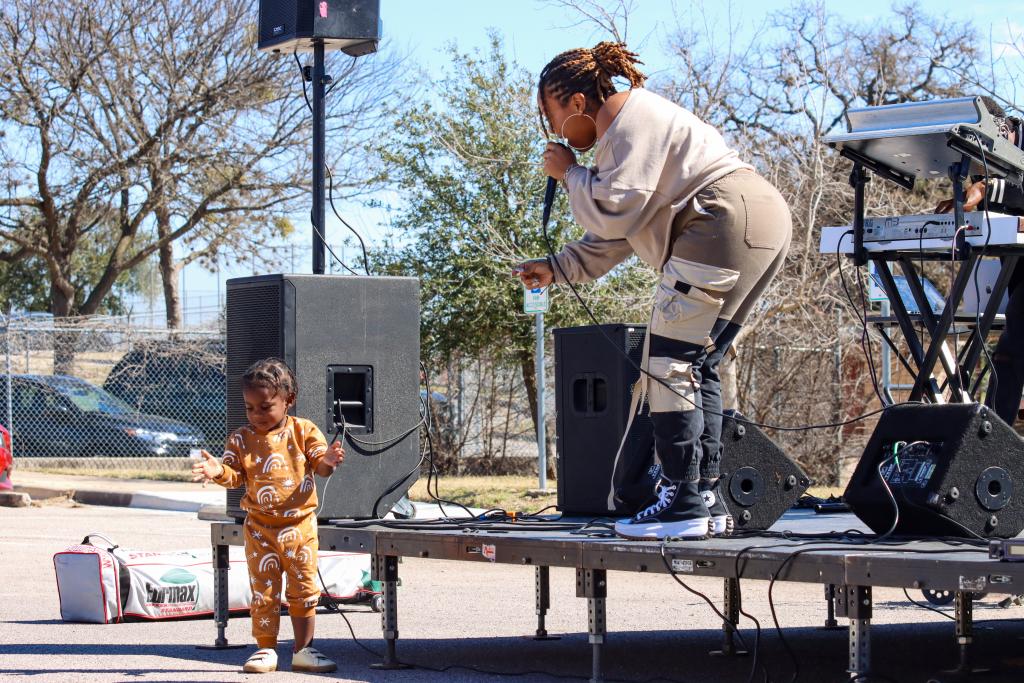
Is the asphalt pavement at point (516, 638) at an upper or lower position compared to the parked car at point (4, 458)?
lower

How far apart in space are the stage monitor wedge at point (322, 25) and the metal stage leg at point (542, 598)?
3087mm

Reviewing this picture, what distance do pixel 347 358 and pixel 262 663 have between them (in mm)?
1654

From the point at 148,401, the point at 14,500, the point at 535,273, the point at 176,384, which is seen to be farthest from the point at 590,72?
the point at 148,401

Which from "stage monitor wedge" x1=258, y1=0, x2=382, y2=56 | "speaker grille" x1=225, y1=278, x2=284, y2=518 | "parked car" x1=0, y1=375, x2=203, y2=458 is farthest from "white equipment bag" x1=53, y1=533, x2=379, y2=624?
"parked car" x1=0, y1=375, x2=203, y2=458

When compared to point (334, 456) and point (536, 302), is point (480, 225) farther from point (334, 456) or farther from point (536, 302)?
point (334, 456)

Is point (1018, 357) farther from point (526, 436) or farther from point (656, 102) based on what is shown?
point (526, 436)

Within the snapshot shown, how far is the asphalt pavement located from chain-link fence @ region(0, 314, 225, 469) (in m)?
8.66

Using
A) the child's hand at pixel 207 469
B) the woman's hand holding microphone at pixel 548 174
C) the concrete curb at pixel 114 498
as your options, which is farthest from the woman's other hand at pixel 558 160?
the concrete curb at pixel 114 498

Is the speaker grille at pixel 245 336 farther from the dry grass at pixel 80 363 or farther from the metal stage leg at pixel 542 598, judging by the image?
the dry grass at pixel 80 363

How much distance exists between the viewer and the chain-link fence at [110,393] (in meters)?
18.4

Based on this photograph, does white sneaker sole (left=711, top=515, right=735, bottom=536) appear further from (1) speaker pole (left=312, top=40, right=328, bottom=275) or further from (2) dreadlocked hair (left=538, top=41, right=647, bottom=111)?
(1) speaker pole (left=312, top=40, right=328, bottom=275)

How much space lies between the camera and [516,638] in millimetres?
Result: 7012

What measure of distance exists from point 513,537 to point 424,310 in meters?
12.2

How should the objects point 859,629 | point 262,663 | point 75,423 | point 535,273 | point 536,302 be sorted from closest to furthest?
point 859,629 → point 535,273 → point 262,663 → point 536,302 → point 75,423
